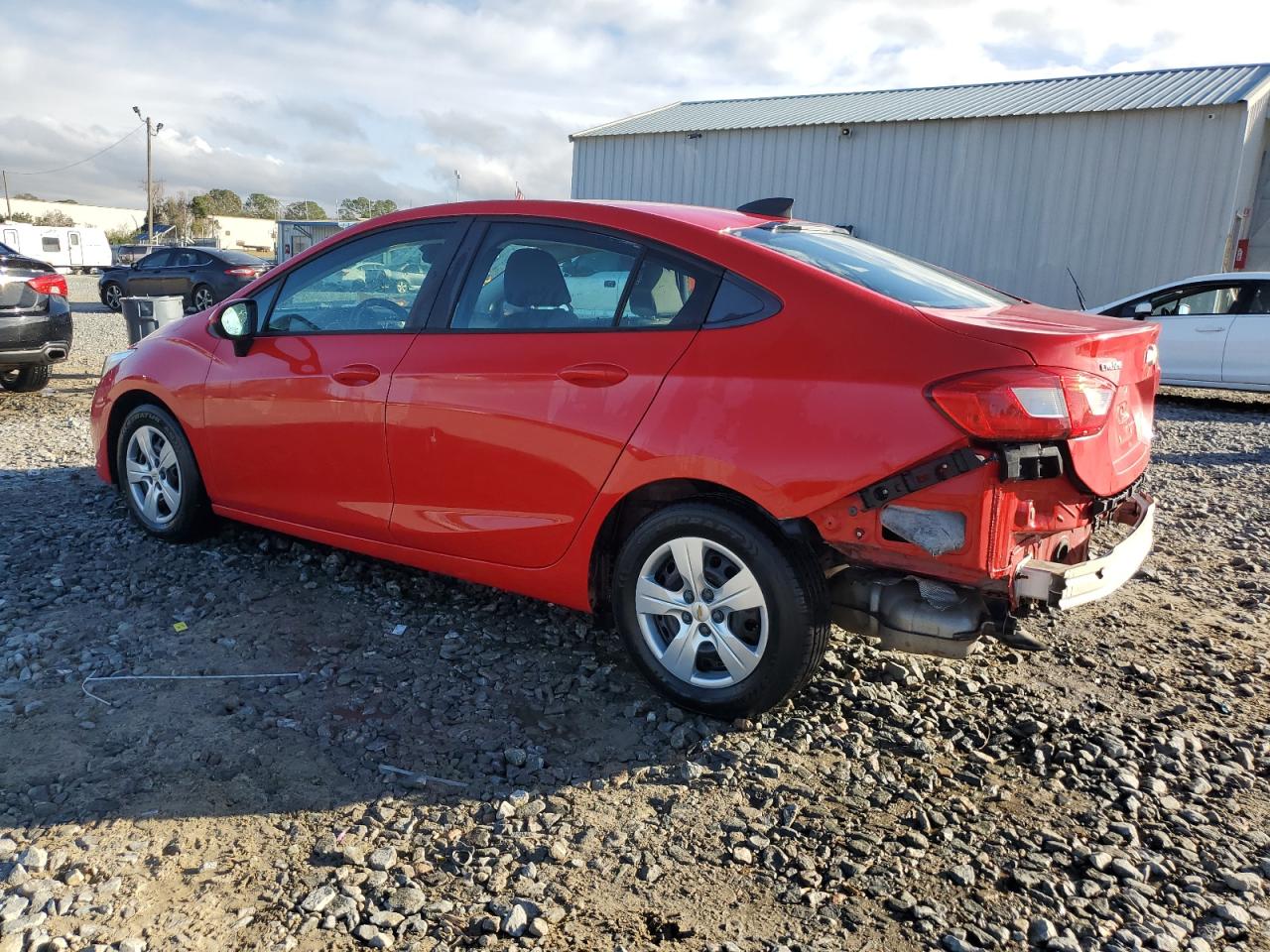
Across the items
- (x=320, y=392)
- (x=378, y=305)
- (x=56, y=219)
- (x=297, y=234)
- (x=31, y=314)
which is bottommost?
(x=320, y=392)

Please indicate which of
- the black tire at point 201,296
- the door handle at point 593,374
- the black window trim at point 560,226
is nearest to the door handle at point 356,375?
the black window trim at point 560,226

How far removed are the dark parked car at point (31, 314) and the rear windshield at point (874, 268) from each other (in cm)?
759

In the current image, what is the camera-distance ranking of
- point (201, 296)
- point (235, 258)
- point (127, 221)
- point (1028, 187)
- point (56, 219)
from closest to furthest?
1. point (1028, 187)
2. point (201, 296)
3. point (235, 258)
4. point (56, 219)
5. point (127, 221)

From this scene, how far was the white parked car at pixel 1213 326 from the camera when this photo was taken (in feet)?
34.3

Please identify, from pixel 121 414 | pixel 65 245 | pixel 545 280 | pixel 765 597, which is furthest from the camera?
pixel 65 245

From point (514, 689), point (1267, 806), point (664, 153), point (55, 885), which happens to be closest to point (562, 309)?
point (514, 689)

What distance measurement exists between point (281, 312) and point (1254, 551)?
517 cm

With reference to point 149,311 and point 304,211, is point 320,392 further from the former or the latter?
point 304,211

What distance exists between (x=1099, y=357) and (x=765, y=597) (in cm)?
121

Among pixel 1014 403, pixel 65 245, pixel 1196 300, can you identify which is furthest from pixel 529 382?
pixel 65 245

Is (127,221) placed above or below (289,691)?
above

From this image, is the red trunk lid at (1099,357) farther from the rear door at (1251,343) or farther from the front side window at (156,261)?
the front side window at (156,261)

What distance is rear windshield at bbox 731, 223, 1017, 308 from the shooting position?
10.5ft

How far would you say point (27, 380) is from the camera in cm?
959
